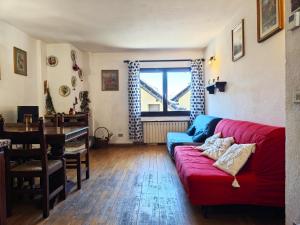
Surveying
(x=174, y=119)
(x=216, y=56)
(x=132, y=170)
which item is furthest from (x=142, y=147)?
(x=216, y=56)

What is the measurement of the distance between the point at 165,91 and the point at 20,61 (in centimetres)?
342

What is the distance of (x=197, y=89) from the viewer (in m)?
6.65

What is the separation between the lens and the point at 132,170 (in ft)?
14.4

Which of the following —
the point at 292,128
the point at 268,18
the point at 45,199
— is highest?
the point at 268,18

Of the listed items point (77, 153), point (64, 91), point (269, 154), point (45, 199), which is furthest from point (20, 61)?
point (269, 154)

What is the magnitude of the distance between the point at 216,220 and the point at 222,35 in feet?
11.4

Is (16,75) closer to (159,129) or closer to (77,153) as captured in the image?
(77,153)

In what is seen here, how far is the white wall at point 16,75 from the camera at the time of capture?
4.24 meters

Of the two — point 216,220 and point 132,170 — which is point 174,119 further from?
point 216,220

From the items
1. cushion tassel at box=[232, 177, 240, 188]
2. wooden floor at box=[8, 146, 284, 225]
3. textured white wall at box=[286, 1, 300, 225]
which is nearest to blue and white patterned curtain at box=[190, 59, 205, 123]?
wooden floor at box=[8, 146, 284, 225]

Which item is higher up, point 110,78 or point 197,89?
point 110,78

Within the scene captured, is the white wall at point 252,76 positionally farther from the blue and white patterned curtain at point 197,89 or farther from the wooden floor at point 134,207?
the blue and white patterned curtain at point 197,89

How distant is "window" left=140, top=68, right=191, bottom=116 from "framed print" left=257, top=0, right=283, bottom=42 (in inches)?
151

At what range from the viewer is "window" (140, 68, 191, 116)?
22.7 feet
